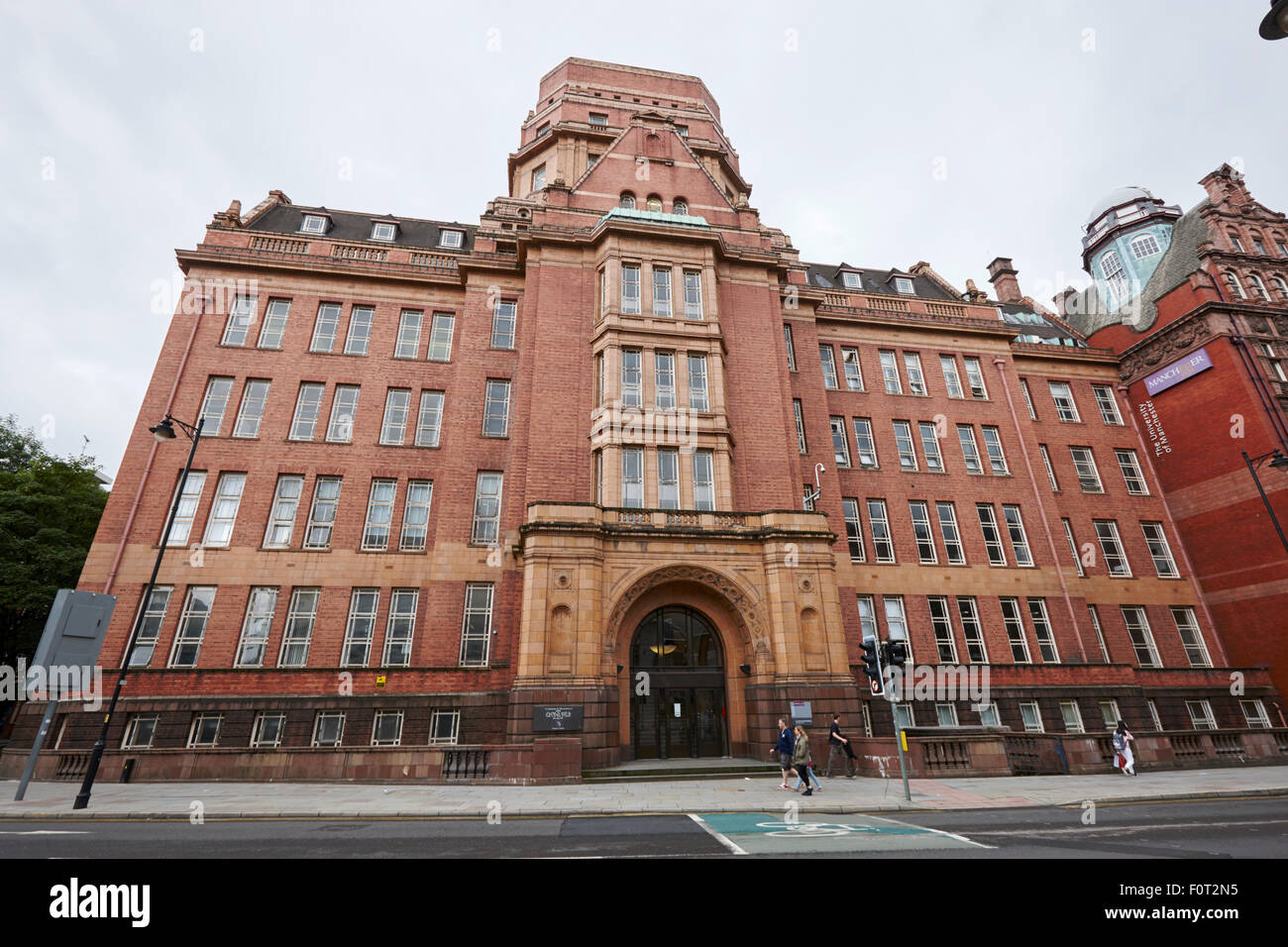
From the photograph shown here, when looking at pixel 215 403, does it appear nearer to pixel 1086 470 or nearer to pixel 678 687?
pixel 678 687

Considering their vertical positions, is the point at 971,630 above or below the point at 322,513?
below

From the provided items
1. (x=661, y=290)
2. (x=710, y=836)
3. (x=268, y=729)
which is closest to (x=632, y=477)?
(x=661, y=290)

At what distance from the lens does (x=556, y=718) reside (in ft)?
60.0

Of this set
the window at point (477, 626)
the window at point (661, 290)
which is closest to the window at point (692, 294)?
the window at point (661, 290)

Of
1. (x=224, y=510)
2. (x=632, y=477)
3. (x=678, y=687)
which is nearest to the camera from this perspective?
(x=678, y=687)

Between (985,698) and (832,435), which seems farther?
(832,435)

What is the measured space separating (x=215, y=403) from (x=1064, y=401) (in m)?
43.2

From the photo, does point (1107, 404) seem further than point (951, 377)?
Yes

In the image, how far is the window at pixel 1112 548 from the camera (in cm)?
2986

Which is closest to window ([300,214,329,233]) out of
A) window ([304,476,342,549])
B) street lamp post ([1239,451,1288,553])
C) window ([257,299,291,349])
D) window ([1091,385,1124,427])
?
window ([257,299,291,349])
